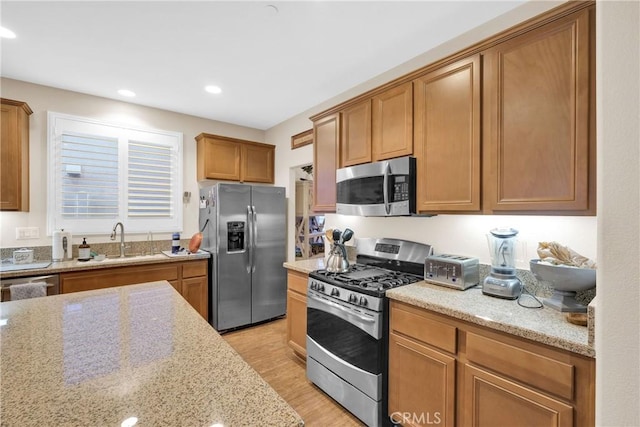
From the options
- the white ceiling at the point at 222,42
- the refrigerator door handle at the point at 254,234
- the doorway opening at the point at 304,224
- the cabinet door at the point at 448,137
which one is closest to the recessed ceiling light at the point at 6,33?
the white ceiling at the point at 222,42

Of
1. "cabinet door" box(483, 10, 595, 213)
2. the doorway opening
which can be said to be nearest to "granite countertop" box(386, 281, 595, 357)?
"cabinet door" box(483, 10, 595, 213)

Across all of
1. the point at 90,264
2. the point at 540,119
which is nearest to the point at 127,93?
the point at 90,264

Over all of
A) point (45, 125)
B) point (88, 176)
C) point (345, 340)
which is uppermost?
point (45, 125)

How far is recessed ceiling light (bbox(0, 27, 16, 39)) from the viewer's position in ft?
6.77

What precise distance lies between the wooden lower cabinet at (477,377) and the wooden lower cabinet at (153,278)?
239 cm

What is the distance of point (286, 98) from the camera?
3316 millimetres

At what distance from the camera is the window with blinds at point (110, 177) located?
3020mm

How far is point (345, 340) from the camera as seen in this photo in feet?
6.56

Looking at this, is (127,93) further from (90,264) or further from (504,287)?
(504,287)

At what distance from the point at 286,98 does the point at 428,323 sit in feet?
9.21

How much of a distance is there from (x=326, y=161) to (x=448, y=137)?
123cm

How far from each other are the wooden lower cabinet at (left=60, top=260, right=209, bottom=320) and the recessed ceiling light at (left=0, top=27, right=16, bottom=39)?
194 cm

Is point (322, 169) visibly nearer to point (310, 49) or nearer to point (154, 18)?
point (310, 49)

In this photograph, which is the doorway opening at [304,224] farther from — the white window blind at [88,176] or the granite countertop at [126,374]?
the granite countertop at [126,374]
